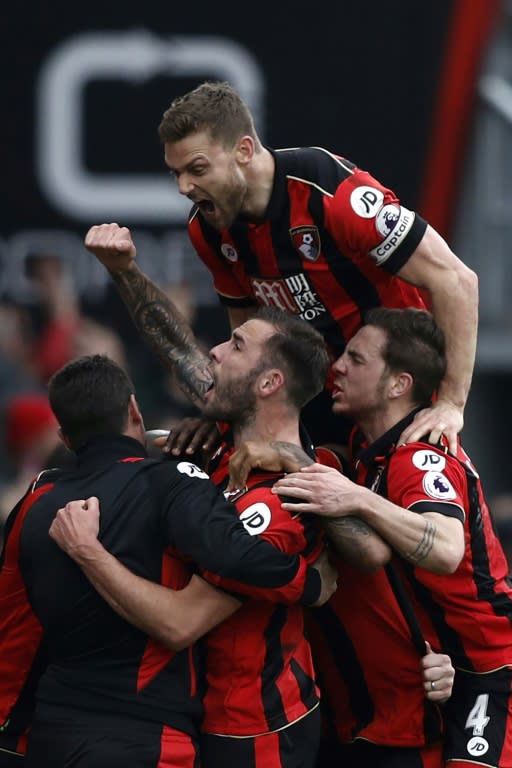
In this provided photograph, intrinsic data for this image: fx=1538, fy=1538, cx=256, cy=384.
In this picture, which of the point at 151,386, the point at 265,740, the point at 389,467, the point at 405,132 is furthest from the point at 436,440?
the point at 405,132

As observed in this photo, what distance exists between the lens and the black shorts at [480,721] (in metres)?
5.29

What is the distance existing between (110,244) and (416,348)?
1138 millimetres

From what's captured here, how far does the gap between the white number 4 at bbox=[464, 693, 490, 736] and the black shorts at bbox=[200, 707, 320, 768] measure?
2.24 feet

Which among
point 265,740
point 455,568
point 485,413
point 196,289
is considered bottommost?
point 485,413

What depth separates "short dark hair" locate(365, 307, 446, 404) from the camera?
5.35 metres

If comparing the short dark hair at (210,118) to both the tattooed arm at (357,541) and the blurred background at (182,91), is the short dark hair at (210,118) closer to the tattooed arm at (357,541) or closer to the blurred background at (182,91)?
the tattooed arm at (357,541)

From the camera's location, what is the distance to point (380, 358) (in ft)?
17.6

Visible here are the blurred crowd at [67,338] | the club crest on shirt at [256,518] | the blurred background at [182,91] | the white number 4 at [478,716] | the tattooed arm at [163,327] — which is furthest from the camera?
the blurred background at [182,91]

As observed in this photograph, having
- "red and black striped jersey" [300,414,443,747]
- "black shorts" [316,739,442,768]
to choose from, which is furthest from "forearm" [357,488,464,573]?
"black shorts" [316,739,442,768]

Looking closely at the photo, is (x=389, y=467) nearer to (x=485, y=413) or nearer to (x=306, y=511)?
(x=306, y=511)

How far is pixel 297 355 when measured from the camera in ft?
17.1

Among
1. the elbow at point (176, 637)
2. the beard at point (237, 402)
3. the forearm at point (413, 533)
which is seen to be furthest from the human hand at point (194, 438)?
the elbow at point (176, 637)

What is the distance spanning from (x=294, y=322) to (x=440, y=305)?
20.1 inches

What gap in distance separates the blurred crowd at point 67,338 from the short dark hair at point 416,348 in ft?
14.2
